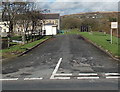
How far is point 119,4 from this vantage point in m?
33.5

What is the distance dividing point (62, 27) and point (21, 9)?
82012mm

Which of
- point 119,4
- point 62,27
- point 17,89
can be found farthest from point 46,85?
point 62,27

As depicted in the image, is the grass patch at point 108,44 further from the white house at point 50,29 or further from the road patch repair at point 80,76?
the white house at point 50,29

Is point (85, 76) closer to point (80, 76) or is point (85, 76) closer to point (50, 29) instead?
point (80, 76)

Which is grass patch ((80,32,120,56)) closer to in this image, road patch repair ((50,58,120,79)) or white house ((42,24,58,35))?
road patch repair ((50,58,120,79))

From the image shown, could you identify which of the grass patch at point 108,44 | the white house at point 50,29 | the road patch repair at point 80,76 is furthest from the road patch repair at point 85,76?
the white house at point 50,29

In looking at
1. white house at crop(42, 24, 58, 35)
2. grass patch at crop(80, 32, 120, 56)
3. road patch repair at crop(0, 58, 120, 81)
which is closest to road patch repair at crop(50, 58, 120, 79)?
road patch repair at crop(0, 58, 120, 81)

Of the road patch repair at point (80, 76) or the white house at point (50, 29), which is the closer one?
the road patch repair at point (80, 76)

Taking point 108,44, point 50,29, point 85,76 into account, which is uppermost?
point 50,29

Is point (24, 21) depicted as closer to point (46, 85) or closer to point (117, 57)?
point (117, 57)

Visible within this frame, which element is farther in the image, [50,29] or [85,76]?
[50,29]

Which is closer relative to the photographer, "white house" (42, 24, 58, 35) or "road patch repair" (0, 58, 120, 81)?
"road patch repair" (0, 58, 120, 81)

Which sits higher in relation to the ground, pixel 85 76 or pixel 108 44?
pixel 108 44

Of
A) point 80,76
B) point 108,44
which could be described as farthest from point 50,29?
point 80,76
